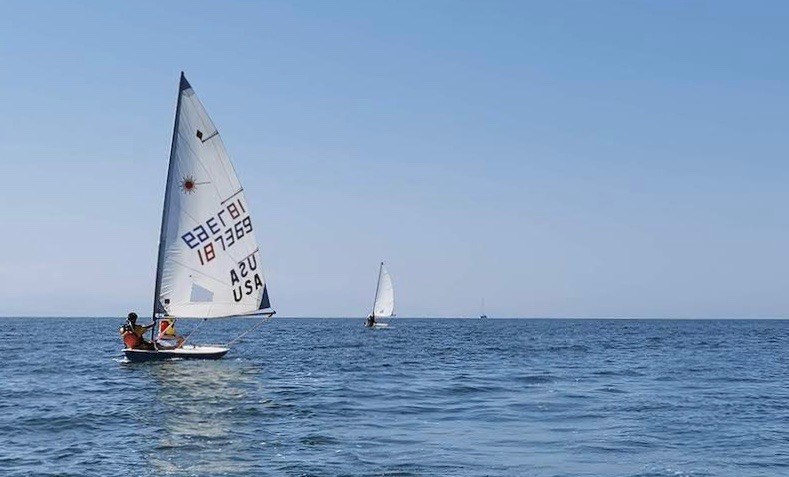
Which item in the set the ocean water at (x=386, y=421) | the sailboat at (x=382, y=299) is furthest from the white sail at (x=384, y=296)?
the ocean water at (x=386, y=421)

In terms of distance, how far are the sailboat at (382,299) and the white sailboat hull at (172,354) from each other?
8668 cm

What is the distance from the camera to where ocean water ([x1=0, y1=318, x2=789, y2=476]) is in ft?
60.6

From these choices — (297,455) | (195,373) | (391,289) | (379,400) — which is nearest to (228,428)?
(297,455)

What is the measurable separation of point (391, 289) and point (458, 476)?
116m

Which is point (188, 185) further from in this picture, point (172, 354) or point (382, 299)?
point (382, 299)

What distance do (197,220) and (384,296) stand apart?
91.0 m

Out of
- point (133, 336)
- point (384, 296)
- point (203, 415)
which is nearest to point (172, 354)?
point (133, 336)

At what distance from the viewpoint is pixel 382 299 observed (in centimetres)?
13250

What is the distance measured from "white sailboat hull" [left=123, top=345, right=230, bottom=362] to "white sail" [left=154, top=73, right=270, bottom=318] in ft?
6.06

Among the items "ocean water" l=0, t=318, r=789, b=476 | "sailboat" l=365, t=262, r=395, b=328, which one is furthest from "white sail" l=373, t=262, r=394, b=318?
Answer: "ocean water" l=0, t=318, r=789, b=476

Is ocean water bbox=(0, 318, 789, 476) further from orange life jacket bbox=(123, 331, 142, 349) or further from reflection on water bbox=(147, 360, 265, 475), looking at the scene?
orange life jacket bbox=(123, 331, 142, 349)

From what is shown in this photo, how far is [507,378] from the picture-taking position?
39.8 metres

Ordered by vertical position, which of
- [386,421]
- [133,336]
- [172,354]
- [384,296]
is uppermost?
[384,296]

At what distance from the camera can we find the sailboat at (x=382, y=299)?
5108 inches
